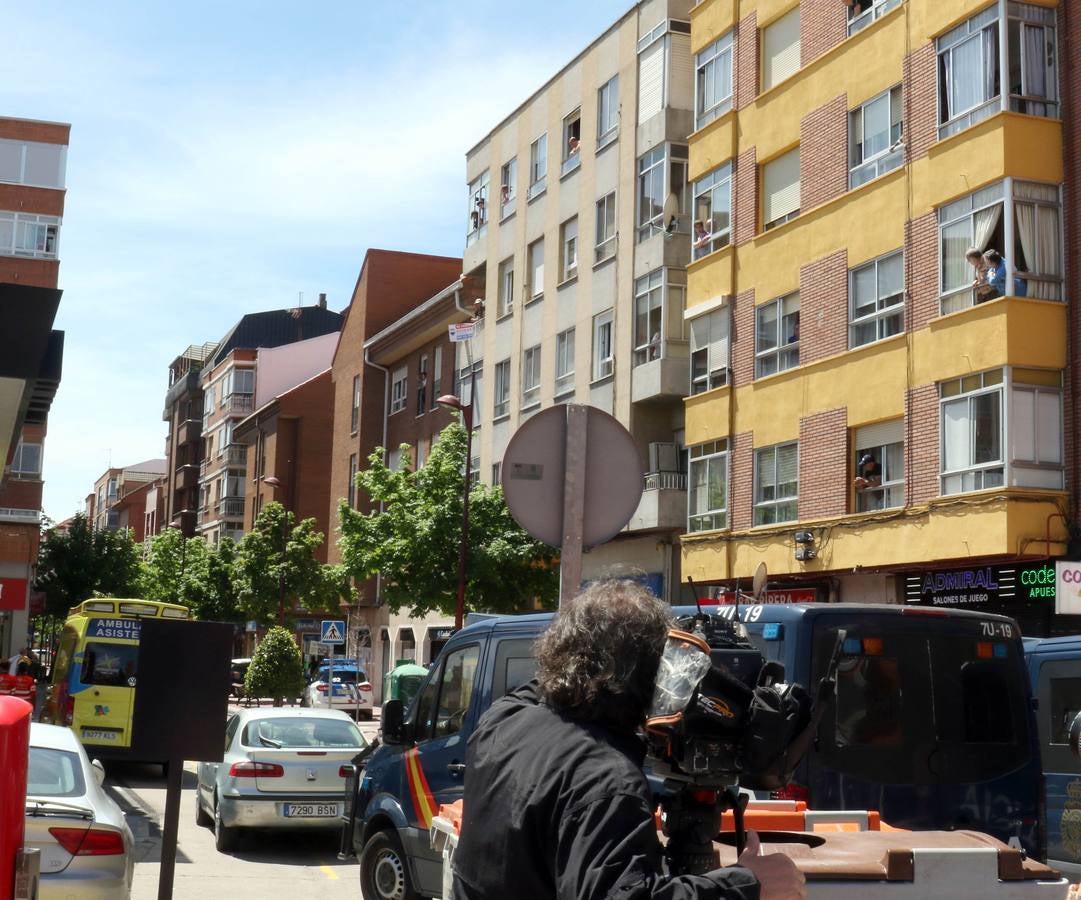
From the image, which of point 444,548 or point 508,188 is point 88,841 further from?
point 508,188

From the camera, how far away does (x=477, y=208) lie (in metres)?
46.4

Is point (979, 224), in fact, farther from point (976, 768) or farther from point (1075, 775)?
point (976, 768)

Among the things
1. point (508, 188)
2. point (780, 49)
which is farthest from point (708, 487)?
point (508, 188)

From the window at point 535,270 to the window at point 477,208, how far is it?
13.3 feet

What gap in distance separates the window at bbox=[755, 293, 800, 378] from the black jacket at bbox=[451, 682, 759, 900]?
26436 millimetres

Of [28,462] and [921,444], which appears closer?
[921,444]

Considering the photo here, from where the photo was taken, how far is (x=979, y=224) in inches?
946

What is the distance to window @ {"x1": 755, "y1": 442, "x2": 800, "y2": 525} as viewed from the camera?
29.0 metres

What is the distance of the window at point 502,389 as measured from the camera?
4275 cm

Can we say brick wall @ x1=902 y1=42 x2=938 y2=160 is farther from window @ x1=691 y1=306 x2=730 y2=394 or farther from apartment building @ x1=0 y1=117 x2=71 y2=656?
apartment building @ x1=0 y1=117 x2=71 y2=656

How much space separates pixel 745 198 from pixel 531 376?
11130 mm

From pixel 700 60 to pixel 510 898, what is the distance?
32.4m

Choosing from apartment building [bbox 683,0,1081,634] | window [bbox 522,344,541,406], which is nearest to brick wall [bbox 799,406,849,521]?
apartment building [bbox 683,0,1081,634]

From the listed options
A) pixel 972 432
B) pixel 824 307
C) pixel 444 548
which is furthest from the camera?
pixel 444 548
